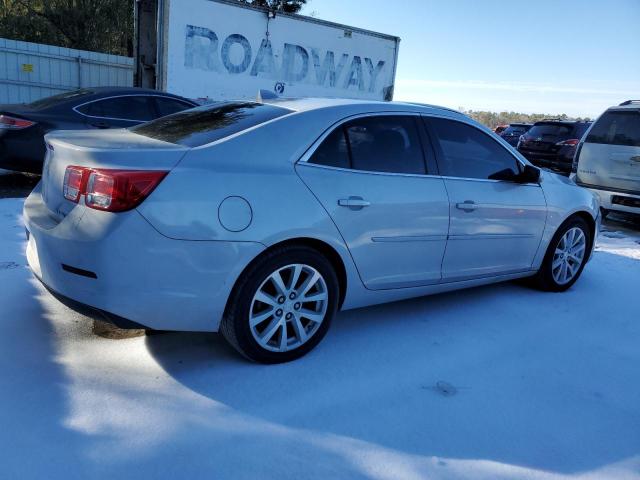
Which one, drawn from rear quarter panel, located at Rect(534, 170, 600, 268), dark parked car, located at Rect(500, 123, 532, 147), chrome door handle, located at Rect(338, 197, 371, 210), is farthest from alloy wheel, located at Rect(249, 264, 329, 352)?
dark parked car, located at Rect(500, 123, 532, 147)

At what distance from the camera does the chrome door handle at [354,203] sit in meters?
3.18

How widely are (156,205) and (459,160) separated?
7.43ft

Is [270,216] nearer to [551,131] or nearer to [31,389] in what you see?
[31,389]

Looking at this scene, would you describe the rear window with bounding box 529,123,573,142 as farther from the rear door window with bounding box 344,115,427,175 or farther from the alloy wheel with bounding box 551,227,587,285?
the rear door window with bounding box 344,115,427,175

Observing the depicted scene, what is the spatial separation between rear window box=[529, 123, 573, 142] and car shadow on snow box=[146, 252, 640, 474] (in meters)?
11.2

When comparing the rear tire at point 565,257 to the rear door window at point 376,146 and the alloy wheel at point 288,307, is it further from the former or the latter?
the alloy wheel at point 288,307

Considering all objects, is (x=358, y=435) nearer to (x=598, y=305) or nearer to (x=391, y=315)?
(x=391, y=315)

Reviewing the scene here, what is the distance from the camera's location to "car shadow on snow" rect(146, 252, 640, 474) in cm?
262

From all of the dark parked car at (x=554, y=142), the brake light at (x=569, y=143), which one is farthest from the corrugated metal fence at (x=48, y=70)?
the brake light at (x=569, y=143)

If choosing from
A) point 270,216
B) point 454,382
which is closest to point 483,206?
point 454,382

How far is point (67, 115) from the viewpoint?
7.02 meters

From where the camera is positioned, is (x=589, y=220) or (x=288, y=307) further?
(x=589, y=220)

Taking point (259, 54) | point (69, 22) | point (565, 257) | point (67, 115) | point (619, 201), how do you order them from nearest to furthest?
point (565, 257), point (67, 115), point (619, 201), point (259, 54), point (69, 22)

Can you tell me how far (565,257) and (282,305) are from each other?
2.99m
